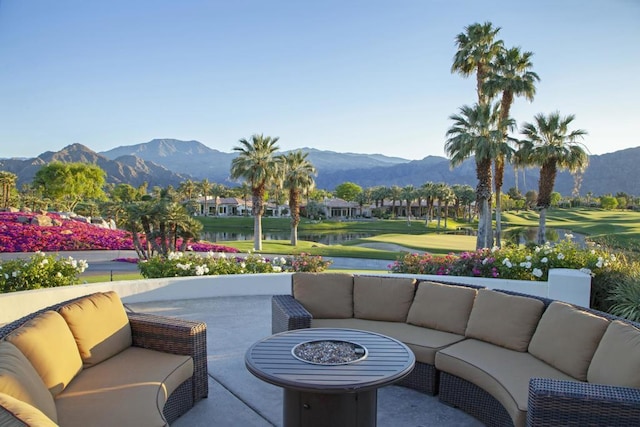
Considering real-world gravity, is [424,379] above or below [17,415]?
below

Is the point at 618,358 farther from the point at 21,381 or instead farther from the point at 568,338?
the point at 21,381

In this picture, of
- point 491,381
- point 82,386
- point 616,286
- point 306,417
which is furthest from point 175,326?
point 616,286

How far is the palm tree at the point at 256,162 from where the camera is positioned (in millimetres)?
26188

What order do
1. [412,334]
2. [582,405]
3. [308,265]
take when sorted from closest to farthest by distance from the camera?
[582,405]
[412,334]
[308,265]

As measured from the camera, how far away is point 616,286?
6.03 meters

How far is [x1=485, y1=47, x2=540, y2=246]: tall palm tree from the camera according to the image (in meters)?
22.7

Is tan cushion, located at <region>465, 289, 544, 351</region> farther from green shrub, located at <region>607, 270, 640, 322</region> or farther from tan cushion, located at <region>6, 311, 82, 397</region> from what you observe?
tan cushion, located at <region>6, 311, 82, 397</region>

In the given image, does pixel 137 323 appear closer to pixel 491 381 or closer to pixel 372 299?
pixel 372 299

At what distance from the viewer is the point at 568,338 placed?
10.9ft

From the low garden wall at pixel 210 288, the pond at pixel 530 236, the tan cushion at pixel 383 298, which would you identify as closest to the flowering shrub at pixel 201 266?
the low garden wall at pixel 210 288

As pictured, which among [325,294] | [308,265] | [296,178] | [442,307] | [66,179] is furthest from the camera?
[66,179]

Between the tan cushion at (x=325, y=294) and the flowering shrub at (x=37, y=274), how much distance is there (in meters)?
4.04

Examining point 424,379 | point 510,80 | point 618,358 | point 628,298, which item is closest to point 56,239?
point 424,379

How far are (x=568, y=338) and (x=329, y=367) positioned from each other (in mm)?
1843
